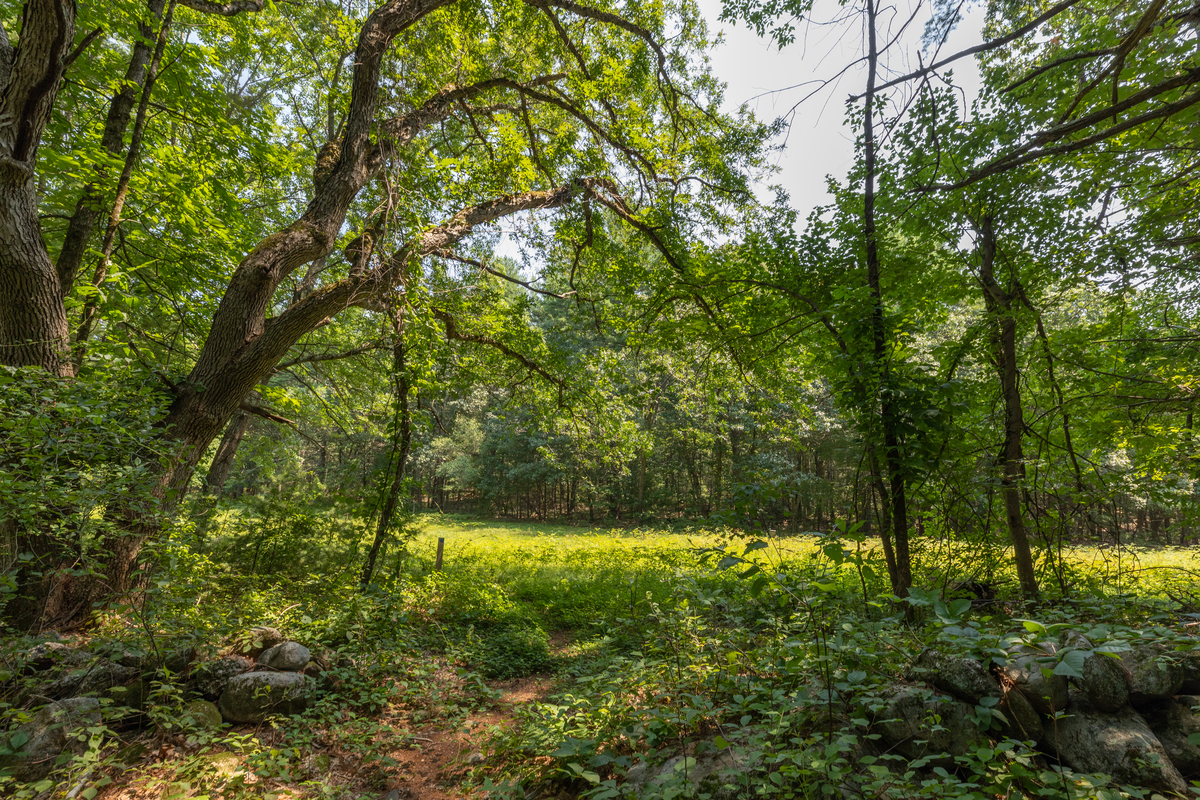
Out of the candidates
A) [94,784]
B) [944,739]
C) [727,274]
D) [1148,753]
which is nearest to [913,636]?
[944,739]

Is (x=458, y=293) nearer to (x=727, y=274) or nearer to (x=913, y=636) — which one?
(x=727, y=274)

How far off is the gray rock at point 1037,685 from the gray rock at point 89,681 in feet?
19.7

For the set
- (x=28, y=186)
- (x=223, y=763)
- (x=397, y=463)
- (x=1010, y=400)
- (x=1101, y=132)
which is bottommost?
(x=223, y=763)

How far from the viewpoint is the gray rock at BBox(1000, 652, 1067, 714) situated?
2.37 meters

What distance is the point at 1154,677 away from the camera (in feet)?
7.79

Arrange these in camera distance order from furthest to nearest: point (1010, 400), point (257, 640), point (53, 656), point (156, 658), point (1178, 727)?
1. point (1010, 400)
2. point (257, 640)
3. point (156, 658)
4. point (53, 656)
5. point (1178, 727)

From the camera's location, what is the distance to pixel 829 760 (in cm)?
204

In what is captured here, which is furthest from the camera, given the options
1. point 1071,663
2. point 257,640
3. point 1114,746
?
point 257,640

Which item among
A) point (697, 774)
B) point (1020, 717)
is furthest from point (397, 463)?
point (1020, 717)

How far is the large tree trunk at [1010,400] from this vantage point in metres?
4.45

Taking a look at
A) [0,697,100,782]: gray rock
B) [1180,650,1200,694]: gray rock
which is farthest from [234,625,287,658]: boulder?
[1180,650,1200,694]: gray rock

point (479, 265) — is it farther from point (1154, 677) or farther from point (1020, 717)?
point (1154, 677)

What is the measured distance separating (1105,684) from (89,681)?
22.0 ft

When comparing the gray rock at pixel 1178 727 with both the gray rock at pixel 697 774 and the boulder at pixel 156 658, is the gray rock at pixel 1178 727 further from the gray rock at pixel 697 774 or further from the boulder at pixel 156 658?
the boulder at pixel 156 658
